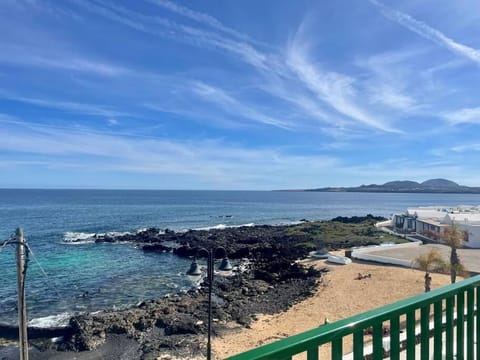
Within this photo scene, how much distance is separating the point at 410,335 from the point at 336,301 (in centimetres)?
1836

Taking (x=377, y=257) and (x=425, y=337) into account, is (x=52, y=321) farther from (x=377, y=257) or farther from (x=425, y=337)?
(x=377, y=257)

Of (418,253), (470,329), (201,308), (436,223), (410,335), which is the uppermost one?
(410,335)

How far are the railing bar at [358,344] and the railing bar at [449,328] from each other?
2.90 ft

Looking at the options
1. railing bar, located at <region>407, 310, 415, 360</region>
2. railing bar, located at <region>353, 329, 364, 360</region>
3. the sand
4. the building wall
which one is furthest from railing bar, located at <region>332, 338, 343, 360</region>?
the building wall

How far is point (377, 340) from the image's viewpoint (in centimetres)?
188

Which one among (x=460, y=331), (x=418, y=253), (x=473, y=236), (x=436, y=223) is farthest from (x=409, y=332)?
(x=436, y=223)

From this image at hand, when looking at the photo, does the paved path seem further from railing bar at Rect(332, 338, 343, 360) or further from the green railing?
railing bar at Rect(332, 338, 343, 360)

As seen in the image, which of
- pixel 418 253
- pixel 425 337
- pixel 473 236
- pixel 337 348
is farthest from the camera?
pixel 473 236

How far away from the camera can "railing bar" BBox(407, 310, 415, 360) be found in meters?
2.01

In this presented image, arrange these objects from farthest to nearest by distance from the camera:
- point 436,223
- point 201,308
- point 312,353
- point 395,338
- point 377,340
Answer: point 436,223, point 201,308, point 395,338, point 377,340, point 312,353

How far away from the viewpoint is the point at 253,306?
19703mm

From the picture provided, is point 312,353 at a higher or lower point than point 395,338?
higher

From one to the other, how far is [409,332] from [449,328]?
543 millimetres

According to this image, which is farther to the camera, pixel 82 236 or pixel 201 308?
pixel 82 236
